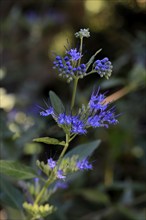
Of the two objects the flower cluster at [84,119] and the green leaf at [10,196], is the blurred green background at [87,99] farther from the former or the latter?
the flower cluster at [84,119]

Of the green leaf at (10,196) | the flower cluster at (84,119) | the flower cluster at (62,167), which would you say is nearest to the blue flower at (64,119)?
the flower cluster at (84,119)

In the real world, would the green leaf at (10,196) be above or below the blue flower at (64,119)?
above

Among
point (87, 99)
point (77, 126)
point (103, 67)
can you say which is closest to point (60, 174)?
point (77, 126)

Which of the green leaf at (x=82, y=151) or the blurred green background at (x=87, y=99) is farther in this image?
the blurred green background at (x=87, y=99)

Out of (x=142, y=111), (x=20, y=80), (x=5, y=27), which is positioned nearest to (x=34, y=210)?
(x=142, y=111)

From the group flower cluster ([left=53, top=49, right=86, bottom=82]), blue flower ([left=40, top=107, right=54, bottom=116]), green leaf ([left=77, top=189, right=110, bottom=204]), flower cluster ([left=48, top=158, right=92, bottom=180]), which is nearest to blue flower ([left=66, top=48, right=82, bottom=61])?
flower cluster ([left=53, top=49, right=86, bottom=82])

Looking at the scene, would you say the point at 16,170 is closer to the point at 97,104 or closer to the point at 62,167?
the point at 62,167
